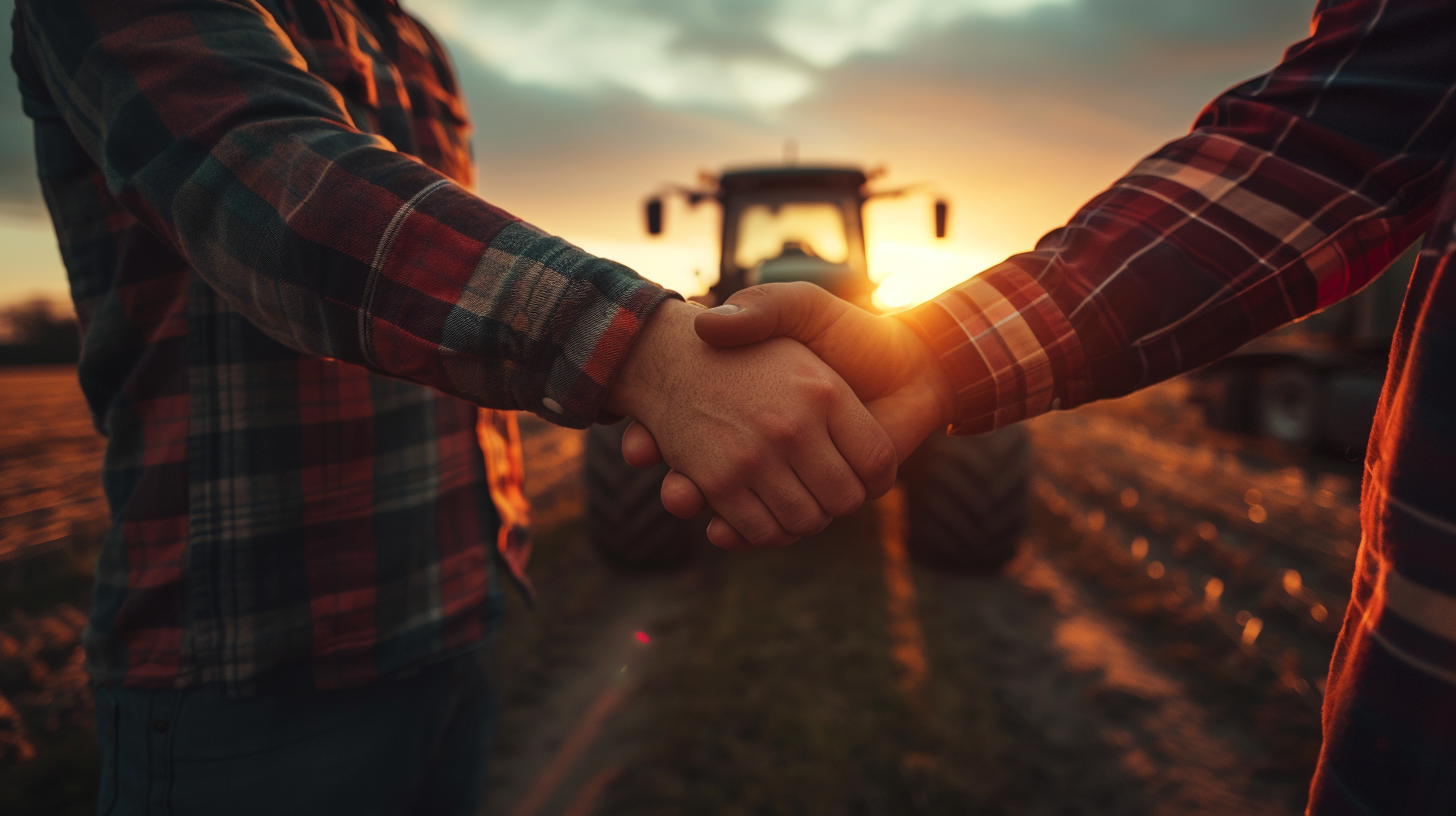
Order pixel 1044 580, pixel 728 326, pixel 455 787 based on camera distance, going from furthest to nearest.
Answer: pixel 1044 580, pixel 455 787, pixel 728 326

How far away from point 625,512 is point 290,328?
3.12m

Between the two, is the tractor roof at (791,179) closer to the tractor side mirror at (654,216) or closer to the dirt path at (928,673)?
the tractor side mirror at (654,216)

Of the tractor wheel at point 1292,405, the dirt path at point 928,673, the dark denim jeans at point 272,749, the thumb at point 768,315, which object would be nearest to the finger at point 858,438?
the thumb at point 768,315

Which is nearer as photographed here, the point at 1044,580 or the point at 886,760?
the point at 886,760

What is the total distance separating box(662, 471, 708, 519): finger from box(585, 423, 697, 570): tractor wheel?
2.69 metres

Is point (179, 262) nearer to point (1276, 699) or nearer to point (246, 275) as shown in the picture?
point (246, 275)

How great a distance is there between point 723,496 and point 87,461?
35.1ft

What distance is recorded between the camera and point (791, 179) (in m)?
4.56

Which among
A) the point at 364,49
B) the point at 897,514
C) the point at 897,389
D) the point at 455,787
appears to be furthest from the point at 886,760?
the point at 897,514

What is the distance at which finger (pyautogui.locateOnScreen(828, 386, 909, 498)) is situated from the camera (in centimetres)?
98

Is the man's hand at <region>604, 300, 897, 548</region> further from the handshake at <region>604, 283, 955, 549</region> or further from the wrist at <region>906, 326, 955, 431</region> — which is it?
the wrist at <region>906, 326, 955, 431</region>

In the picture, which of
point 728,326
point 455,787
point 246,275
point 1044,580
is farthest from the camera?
point 1044,580

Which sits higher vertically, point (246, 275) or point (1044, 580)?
point (246, 275)

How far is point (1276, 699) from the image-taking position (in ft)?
9.02
